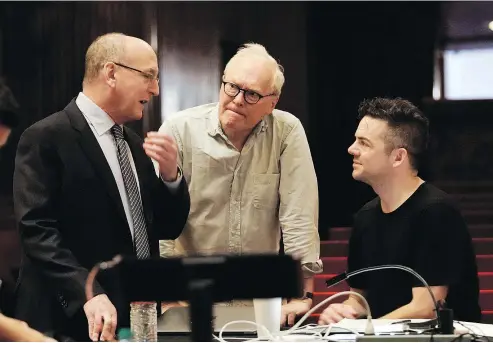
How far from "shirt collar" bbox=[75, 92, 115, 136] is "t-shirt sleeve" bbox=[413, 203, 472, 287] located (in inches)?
40.5

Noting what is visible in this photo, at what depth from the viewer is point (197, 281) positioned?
156 centimetres

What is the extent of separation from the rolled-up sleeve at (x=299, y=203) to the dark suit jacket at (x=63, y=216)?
0.62 m

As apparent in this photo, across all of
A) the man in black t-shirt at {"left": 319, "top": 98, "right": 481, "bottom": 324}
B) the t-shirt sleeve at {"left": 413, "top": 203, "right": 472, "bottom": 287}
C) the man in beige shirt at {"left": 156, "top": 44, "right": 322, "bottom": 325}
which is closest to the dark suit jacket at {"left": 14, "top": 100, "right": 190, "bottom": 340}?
the man in beige shirt at {"left": 156, "top": 44, "right": 322, "bottom": 325}

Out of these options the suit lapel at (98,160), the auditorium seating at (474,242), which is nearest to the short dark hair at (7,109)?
the suit lapel at (98,160)

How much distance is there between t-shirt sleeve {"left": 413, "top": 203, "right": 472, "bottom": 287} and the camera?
102 inches

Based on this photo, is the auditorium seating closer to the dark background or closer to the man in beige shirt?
the dark background

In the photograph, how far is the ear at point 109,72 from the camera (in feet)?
8.37

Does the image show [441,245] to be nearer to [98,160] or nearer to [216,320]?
[216,320]

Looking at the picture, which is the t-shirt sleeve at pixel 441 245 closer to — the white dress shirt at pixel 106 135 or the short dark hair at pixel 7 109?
the white dress shirt at pixel 106 135

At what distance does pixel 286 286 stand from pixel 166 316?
0.85 metres

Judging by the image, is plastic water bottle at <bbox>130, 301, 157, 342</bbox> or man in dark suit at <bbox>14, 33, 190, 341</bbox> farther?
man in dark suit at <bbox>14, 33, 190, 341</bbox>

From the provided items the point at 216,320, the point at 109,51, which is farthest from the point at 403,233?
the point at 109,51

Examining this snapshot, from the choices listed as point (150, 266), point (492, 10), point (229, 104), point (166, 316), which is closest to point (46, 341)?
point (150, 266)

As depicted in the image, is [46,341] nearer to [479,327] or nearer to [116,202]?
[116,202]
